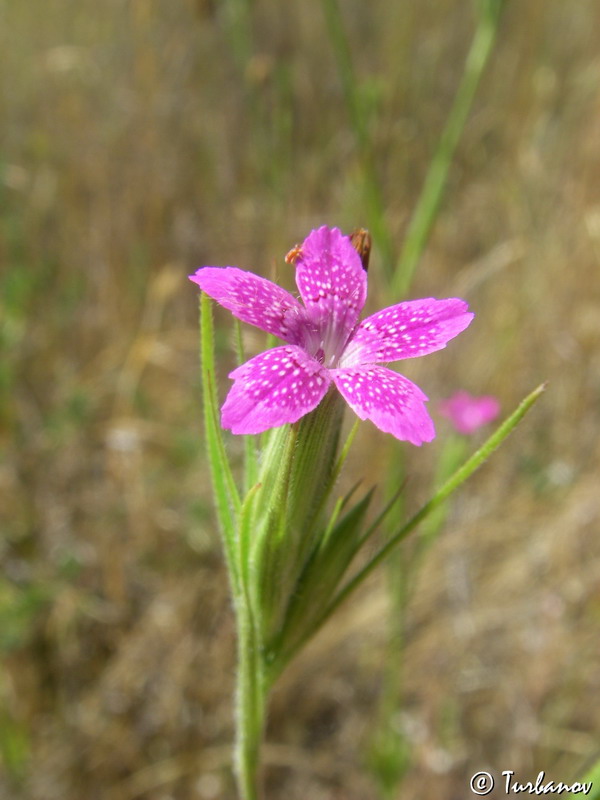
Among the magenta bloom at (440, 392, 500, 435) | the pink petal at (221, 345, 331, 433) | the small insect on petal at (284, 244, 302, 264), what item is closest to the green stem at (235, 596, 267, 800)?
the pink petal at (221, 345, 331, 433)

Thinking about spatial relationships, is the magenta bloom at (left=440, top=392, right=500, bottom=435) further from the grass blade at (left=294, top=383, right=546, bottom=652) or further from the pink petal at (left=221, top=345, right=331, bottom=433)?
the pink petal at (left=221, top=345, right=331, bottom=433)

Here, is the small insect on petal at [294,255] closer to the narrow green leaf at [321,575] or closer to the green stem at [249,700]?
the narrow green leaf at [321,575]

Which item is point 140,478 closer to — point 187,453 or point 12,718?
point 187,453

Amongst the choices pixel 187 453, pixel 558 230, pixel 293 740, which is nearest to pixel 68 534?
pixel 187 453

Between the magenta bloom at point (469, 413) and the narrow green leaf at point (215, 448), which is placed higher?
the magenta bloom at point (469, 413)

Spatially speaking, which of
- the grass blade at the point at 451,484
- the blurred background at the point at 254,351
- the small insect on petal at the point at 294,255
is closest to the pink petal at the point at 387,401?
the grass blade at the point at 451,484
